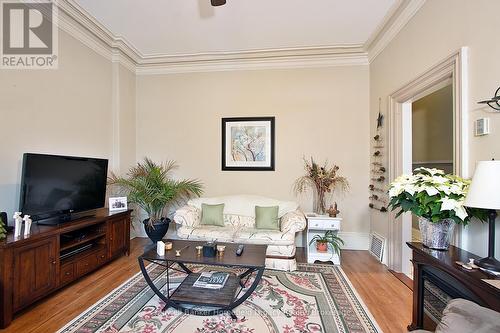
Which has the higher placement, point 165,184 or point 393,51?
point 393,51

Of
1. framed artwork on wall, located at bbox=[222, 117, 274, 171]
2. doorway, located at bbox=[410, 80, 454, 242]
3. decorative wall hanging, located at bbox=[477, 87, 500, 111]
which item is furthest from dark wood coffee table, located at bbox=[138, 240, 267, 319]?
doorway, located at bbox=[410, 80, 454, 242]

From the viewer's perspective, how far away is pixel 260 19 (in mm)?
3137

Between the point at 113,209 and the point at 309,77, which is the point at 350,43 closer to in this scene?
the point at 309,77

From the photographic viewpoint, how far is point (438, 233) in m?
1.77

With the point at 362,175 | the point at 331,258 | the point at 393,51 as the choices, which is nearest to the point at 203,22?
the point at 393,51

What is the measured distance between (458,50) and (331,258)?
2724 millimetres

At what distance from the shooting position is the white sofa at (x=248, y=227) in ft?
10.4

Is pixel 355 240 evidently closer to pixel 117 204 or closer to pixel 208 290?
pixel 208 290

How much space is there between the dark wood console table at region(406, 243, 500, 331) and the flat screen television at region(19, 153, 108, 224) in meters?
3.58

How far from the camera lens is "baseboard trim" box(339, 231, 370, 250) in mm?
3988

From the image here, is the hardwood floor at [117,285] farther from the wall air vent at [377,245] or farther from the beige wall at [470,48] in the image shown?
the beige wall at [470,48]

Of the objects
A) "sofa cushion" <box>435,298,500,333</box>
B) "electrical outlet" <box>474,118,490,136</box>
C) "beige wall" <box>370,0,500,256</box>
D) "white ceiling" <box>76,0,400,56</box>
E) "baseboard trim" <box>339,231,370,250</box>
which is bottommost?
"baseboard trim" <box>339,231,370,250</box>

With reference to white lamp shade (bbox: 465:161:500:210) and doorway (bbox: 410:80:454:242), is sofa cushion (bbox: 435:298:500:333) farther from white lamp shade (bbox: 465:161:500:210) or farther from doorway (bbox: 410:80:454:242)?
doorway (bbox: 410:80:454:242)

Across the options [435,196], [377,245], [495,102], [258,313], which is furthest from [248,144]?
[495,102]
